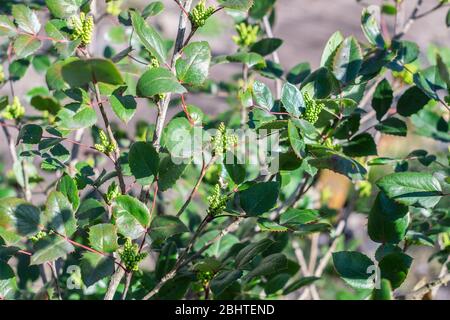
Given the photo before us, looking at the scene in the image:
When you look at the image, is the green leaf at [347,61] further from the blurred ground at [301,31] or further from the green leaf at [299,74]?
the blurred ground at [301,31]

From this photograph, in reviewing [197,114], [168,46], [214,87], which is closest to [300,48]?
[214,87]

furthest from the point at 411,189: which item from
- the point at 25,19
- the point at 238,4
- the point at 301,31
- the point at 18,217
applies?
the point at 301,31

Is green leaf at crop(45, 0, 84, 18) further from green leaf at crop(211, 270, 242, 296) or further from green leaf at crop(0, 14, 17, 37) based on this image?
green leaf at crop(211, 270, 242, 296)

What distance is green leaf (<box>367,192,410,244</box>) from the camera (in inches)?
47.9

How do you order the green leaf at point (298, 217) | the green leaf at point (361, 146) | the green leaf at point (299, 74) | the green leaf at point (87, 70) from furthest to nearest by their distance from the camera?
the green leaf at point (299, 74) < the green leaf at point (361, 146) < the green leaf at point (298, 217) < the green leaf at point (87, 70)

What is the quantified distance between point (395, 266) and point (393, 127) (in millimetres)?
395

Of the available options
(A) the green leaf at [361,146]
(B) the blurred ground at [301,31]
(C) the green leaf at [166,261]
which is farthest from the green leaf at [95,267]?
(B) the blurred ground at [301,31]

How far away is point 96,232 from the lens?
112 cm

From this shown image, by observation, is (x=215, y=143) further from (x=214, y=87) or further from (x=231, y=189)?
(x=214, y=87)

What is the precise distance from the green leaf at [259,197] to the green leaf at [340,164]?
100mm

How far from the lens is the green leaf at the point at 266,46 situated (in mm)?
1630

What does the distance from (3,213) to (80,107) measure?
260 mm

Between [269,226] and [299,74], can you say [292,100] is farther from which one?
[299,74]

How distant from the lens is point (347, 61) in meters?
1.31
